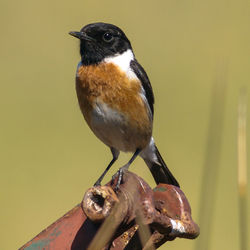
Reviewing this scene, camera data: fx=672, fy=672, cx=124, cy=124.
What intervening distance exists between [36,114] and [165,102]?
1.21 meters

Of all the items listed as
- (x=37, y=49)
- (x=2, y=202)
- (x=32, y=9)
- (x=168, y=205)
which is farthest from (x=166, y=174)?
(x=32, y=9)

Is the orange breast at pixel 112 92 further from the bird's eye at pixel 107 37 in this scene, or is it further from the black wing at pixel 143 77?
the bird's eye at pixel 107 37

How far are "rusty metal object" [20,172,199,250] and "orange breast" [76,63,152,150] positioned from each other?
203 centimetres

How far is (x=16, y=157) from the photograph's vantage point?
5.88m

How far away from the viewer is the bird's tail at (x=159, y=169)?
454 centimetres

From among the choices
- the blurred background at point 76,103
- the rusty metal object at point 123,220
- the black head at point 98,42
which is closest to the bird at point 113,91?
the black head at point 98,42

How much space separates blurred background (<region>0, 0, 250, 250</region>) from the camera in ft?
16.8

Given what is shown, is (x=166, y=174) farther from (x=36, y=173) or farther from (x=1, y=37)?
(x=1, y=37)

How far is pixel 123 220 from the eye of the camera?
169 cm

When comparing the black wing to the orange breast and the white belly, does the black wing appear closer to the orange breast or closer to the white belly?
the orange breast

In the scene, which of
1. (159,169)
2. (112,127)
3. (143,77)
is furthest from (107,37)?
(159,169)

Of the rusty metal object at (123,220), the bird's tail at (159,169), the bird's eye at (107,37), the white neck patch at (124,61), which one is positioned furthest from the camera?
the bird's tail at (159,169)

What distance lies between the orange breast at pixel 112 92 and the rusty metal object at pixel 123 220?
2027 millimetres

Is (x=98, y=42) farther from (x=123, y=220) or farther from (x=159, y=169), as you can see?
(x=123, y=220)
